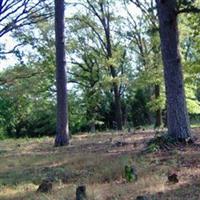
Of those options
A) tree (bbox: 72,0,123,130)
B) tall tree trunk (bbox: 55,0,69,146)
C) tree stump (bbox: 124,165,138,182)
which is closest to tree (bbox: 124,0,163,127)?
tree (bbox: 72,0,123,130)

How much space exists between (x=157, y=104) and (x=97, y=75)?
13814 millimetres

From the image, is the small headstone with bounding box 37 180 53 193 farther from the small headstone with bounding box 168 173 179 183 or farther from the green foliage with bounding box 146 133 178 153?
the green foliage with bounding box 146 133 178 153

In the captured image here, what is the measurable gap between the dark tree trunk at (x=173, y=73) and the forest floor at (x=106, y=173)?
1.74ft

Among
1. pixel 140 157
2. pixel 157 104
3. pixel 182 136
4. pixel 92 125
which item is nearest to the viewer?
pixel 140 157

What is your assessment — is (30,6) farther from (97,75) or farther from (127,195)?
(127,195)

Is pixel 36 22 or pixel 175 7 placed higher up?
pixel 36 22

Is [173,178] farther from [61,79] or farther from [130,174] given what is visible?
[61,79]

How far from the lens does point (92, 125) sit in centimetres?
4038

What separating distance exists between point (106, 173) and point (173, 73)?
3.64m

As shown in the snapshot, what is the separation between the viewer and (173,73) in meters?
11.3

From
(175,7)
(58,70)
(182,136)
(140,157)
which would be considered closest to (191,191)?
(140,157)

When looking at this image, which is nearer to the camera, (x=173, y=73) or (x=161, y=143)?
(x=161, y=143)

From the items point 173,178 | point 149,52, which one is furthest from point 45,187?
point 149,52

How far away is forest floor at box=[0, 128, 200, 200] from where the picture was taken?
701 cm
